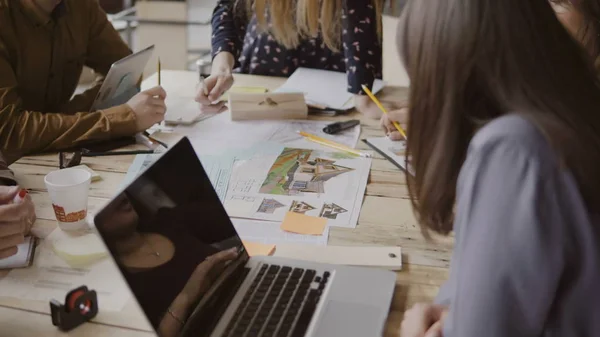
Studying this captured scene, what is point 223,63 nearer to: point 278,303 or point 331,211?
point 331,211

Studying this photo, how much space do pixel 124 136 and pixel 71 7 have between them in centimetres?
47

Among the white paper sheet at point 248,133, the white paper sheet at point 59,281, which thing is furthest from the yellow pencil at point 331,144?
the white paper sheet at point 59,281

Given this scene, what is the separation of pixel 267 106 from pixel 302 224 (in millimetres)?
634

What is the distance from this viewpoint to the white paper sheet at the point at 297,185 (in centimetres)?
129

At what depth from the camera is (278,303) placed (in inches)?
38.3

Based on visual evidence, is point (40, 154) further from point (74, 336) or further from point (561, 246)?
point (561, 246)

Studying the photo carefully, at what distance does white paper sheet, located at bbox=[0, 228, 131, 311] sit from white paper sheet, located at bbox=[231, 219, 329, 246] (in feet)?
0.86

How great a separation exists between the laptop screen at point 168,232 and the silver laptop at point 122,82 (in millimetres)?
688

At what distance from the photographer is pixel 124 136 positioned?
64.0 inches

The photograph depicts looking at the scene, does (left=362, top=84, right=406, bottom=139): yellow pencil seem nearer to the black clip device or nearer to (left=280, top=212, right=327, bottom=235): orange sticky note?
(left=280, top=212, right=327, bottom=235): orange sticky note

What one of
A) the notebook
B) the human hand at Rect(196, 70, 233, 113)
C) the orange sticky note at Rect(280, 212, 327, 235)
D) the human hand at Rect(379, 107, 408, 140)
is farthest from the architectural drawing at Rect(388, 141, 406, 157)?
the notebook

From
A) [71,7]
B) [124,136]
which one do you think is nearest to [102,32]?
[71,7]

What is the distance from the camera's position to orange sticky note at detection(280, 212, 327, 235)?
4.01 ft

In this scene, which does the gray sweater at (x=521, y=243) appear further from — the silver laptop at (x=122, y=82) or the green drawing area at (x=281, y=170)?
the silver laptop at (x=122, y=82)
